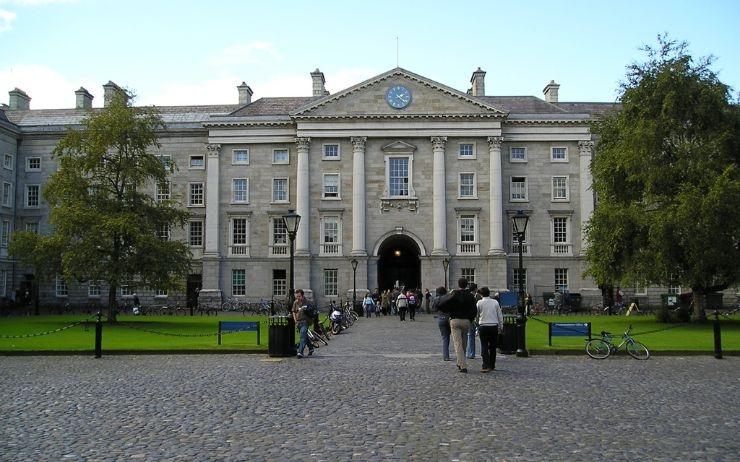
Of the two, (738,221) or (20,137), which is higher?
(20,137)

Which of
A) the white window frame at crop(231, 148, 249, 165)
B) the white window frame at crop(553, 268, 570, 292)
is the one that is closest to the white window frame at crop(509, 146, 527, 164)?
the white window frame at crop(553, 268, 570, 292)

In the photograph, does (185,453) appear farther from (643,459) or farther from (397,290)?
(397,290)

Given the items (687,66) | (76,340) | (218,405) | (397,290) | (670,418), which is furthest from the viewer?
(397,290)

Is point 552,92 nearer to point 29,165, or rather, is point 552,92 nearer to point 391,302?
point 391,302

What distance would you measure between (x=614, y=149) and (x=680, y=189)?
13.3 ft

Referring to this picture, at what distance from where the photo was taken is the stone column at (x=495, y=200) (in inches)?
2122

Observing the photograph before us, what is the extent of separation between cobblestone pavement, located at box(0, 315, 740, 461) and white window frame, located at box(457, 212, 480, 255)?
35.1m

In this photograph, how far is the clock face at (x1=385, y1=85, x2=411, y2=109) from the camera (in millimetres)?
55031

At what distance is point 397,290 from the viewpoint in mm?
50062

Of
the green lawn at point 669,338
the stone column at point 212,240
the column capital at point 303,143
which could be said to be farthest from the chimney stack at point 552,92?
the green lawn at point 669,338

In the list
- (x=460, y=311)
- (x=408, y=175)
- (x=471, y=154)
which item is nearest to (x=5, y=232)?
(x=408, y=175)

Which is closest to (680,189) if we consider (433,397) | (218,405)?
(433,397)

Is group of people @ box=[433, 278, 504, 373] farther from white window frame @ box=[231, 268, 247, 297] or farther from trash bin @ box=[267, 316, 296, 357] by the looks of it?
white window frame @ box=[231, 268, 247, 297]

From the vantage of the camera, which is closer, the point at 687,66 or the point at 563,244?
the point at 687,66
